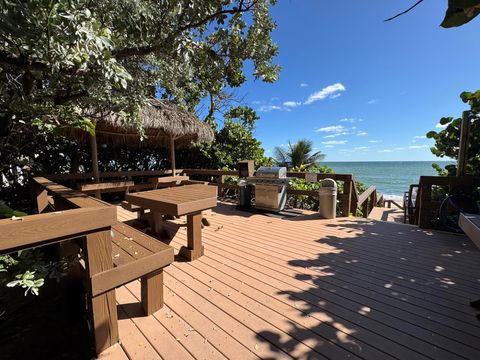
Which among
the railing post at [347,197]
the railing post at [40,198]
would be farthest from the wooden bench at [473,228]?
the railing post at [40,198]

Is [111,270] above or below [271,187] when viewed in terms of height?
below

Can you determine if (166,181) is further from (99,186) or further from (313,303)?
(313,303)

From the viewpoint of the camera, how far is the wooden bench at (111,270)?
4.58ft

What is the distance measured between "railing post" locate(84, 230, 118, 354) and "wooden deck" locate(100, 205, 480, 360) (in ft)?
0.32

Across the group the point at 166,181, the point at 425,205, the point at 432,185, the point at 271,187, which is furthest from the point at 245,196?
the point at 432,185

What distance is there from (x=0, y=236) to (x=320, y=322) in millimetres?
2029

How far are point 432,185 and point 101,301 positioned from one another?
4.90 m

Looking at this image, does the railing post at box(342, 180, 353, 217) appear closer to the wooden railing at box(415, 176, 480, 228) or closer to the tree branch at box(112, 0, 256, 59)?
the wooden railing at box(415, 176, 480, 228)

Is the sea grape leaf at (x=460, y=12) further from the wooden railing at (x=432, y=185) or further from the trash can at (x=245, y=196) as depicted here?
the trash can at (x=245, y=196)

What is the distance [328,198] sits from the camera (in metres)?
4.65

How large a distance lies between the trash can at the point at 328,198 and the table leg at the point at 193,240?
112 inches

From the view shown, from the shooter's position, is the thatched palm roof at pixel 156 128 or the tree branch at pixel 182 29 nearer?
the tree branch at pixel 182 29

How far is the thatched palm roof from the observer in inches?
220

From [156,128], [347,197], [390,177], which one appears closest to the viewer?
[347,197]
